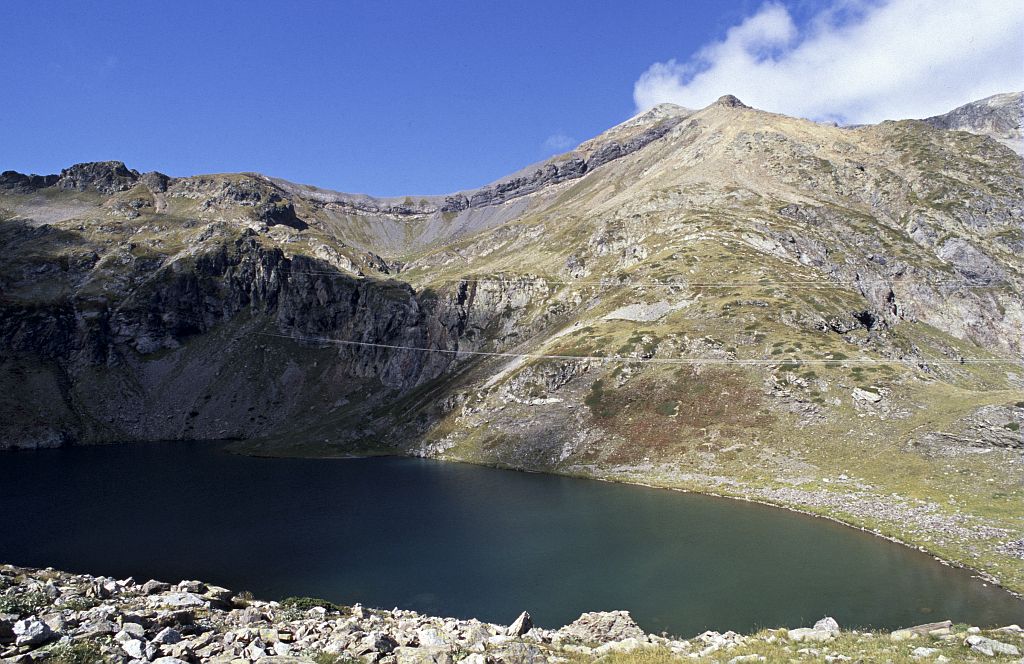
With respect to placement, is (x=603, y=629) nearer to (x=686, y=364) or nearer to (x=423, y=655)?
(x=423, y=655)

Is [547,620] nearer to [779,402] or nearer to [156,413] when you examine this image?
[779,402]

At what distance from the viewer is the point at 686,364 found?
105812mm

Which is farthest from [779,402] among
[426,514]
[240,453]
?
[240,453]

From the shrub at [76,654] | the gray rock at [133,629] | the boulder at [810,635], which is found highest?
the boulder at [810,635]

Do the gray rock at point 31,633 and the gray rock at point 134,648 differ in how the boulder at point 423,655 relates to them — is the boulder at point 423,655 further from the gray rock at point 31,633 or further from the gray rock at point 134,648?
the gray rock at point 31,633

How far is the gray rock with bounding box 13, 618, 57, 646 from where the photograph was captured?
2176 cm

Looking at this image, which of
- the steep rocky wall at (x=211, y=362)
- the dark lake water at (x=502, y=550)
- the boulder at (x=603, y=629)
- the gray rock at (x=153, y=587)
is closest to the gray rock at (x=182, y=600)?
the gray rock at (x=153, y=587)

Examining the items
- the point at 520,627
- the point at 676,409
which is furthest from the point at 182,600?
the point at 676,409

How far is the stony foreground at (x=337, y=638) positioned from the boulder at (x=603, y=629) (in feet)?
0.19

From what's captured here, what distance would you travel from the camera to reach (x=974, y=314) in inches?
5876

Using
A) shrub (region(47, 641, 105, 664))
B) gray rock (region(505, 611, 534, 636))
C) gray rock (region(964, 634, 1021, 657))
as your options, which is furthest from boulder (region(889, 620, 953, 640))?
shrub (region(47, 641, 105, 664))

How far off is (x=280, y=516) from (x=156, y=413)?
4665 inches

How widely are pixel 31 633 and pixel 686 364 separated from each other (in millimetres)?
98129

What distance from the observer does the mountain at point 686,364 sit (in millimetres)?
72562
